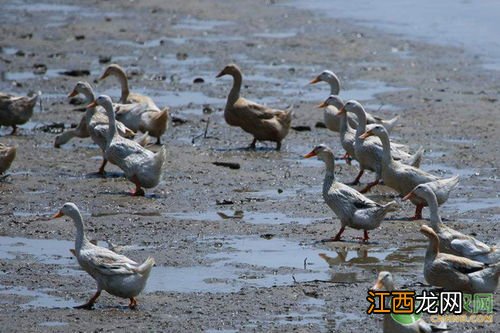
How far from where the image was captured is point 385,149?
14680 mm

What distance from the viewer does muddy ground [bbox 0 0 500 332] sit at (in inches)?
421

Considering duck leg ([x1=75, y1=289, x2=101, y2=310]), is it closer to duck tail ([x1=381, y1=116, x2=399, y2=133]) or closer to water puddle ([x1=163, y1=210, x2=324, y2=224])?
water puddle ([x1=163, y1=210, x2=324, y2=224])

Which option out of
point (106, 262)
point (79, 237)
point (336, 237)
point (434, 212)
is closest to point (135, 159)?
point (336, 237)

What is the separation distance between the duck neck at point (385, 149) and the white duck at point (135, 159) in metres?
2.49

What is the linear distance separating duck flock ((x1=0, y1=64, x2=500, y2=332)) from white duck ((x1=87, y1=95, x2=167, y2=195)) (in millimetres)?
11

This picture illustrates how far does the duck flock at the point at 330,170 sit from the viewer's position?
35.0 feet

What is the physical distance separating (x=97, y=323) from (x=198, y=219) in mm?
3894

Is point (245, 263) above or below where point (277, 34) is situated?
above

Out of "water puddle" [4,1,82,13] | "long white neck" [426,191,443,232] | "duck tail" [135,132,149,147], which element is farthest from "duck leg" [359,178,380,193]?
A: "water puddle" [4,1,82,13]

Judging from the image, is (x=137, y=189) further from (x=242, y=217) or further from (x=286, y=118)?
(x=286, y=118)

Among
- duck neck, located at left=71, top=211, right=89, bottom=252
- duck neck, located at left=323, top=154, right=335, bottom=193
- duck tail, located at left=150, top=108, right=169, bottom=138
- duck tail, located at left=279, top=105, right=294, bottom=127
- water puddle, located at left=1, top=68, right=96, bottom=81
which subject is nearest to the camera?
duck neck, located at left=71, top=211, right=89, bottom=252

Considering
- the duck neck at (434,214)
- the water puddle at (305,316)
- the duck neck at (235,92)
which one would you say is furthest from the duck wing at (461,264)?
the duck neck at (235,92)

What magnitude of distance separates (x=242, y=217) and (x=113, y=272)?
3612mm

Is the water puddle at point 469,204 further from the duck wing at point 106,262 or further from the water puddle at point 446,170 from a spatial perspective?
the duck wing at point 106,262
